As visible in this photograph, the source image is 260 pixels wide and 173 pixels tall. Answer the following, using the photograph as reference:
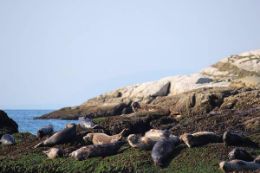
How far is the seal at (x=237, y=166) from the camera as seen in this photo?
17.4 m

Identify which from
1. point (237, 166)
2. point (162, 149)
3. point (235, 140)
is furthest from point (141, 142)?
point (237, 166)

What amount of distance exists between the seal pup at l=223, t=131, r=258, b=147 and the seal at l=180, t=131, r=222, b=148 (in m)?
0.73

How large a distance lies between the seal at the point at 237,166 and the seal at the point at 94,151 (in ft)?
15.7

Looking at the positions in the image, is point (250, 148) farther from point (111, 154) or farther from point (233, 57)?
point (233, 57)

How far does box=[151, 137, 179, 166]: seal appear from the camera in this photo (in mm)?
18938

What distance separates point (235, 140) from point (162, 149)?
3022 millimetres

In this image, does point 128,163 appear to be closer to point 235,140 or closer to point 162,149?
point 162,149

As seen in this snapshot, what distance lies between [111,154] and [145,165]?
6.84 feet

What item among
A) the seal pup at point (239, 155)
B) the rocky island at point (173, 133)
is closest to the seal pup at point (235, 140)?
the rocky island at point (173, 133)

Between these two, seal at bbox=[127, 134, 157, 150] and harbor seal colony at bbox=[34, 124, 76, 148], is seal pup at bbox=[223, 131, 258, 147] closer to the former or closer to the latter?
seal at bbox=[127, 134, 157, 150]

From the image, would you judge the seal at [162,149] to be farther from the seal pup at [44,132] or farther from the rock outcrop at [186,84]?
the rock outcrop at [186,84]

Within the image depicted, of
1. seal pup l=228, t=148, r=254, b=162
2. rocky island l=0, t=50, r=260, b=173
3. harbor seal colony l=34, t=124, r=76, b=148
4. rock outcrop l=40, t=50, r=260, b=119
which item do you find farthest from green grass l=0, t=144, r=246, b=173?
rock outcrop l=40, t=50, r=260, b=119

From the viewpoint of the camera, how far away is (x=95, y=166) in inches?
766

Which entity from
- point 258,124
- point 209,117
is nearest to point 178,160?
point 258,124
